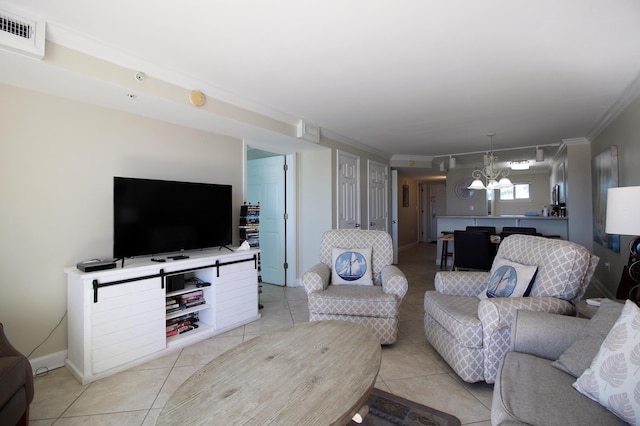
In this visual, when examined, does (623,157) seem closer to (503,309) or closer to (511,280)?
(511,280)

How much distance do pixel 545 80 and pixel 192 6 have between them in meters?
2.92

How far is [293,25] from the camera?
6.31ft

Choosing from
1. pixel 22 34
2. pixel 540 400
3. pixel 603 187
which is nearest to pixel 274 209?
pixel 22 34

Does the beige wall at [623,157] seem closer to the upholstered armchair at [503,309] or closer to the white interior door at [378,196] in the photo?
the upholstered armchair at [503,309]

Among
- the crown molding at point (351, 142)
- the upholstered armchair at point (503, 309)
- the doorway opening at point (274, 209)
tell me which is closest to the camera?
the upholstered armchair at point (503, 309)

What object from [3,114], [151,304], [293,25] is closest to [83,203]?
[3,114]

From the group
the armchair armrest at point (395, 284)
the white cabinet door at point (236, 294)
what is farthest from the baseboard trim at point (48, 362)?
the armchair armrest at point (395, 284)

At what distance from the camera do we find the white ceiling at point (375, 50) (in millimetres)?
1779

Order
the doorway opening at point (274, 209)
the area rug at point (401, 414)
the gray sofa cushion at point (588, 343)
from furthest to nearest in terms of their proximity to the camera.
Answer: the doorway opening at point (274, 209) → the area rug at point (401, 414) → the gray sofa cushion at point (588, 343)

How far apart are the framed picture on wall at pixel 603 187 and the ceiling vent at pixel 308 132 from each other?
11.4 feet

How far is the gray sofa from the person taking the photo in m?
1.12

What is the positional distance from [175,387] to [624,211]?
9.47 feet

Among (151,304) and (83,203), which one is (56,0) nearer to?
(83,203)

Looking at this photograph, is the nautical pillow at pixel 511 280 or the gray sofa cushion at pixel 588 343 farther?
the nautical pillow at pixel 511 280
